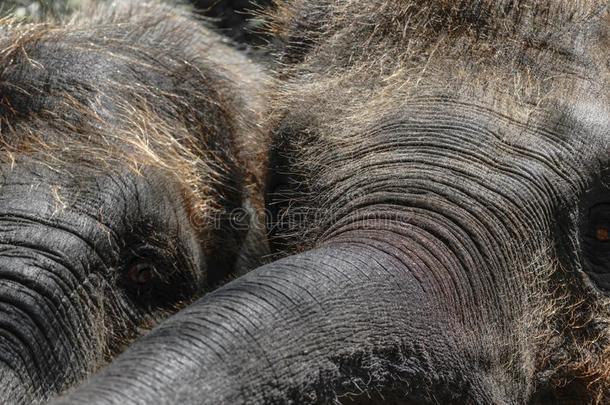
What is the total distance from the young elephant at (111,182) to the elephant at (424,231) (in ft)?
1.52

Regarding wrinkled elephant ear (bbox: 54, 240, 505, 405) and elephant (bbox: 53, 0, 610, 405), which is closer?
wrinkled elephant ear (bbox: 54, 240, 505, 405)

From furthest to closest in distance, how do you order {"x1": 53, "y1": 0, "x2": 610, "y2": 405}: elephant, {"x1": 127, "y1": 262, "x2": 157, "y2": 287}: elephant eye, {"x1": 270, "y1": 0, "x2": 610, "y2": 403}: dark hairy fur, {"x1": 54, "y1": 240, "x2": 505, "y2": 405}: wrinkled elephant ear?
{"x1": 127, "y1": 262, "x2": 157, "y2": 287}: elephant eye → {"x1": 270, "y1": 0, "x2": 610, "y2": 403}: dark hairy fur → {"x1": 53, "y1": 0, "x2": 610, "y2": 405}: elephant → {"x1": 54, "y1": 240, "x2": 505, "y2": 405}: wrinkled elephant ear

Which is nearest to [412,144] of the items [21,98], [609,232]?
[609,232]

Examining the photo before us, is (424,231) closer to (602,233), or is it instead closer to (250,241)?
(602,233)

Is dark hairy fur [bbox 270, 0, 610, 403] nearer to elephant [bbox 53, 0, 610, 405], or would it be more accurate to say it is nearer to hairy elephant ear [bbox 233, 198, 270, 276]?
elephant [bbox 53, 0, 610, 405]

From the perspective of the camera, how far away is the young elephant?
3795 millimetres

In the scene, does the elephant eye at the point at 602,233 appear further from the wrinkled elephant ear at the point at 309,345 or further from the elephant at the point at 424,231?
the wrinkled elephant ear at the point at 309,345

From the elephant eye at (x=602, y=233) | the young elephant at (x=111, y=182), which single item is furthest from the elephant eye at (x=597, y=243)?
the young elephant at (x=111, y=182)

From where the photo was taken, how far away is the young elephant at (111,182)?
A: 379cm

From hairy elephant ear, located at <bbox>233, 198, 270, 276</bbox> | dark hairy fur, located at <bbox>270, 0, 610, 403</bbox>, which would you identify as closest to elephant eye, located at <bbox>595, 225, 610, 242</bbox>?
dark hairy fur, located at <bbox>270, 0, 610, 403</bbox>

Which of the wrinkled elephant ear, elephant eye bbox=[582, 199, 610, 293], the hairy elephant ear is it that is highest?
elephant eye bbox=[582, 199, 610, 293]

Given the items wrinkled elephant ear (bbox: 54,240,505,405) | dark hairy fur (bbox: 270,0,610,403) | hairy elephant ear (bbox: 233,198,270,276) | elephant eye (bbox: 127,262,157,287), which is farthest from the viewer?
hairy elephant ear (bbox: 233,198,270,276)

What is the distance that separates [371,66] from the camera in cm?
385

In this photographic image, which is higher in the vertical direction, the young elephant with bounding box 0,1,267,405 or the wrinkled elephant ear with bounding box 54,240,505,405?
the wrinkled elephant ear with bounding box 54,240,505,405
